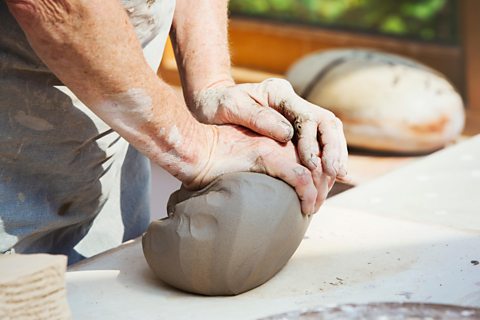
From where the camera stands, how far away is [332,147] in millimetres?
2021

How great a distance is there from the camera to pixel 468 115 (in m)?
5.39

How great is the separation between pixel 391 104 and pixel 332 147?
2.83 metres

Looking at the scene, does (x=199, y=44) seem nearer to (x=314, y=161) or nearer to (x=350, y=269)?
(x=314, y=161)

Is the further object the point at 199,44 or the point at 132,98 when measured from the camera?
the point at 199,44

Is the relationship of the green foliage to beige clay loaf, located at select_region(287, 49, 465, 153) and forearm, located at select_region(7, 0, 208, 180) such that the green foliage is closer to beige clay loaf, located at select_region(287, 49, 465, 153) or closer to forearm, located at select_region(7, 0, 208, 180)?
beige clay loaf, located at select_region(287, 49, 465, 153)

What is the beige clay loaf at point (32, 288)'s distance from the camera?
1480 mm

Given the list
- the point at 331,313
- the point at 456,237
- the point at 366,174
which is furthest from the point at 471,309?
the point at 366,174

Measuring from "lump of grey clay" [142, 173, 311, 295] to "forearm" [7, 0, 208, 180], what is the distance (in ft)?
0.40

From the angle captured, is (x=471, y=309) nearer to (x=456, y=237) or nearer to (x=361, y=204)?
(x=456, y=237)

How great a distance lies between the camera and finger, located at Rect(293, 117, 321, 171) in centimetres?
200

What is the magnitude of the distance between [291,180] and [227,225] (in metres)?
0.19

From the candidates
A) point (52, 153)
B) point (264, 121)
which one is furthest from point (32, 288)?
point (264, 121)

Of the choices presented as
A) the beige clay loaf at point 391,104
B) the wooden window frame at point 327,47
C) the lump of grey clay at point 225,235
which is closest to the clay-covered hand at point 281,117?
the lump of grey clay at point 225,235

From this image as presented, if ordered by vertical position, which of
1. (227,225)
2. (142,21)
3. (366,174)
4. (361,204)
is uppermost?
(142,21)
